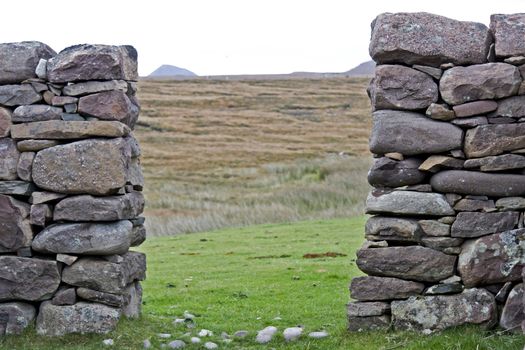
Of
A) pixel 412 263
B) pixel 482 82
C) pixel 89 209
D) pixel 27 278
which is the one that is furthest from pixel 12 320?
pixel 482 82

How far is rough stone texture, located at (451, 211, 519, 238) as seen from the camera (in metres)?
9.95

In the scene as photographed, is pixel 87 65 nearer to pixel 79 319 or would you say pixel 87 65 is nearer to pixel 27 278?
pixel 27 278

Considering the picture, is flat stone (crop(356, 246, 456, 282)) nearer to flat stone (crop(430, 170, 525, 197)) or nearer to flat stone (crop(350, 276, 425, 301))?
flat stone (crop(350, 276, 425, 301))

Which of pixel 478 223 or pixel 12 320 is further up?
pixel 478 223

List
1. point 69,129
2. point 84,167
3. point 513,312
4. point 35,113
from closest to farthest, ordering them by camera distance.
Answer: point 513,312
point 84,167
point 69,129
point 35,113

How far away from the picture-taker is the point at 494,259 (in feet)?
32.5

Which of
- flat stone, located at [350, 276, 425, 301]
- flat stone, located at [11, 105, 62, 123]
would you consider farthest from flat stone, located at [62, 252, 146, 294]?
flat stone, located at [350, 276, 425, 301]

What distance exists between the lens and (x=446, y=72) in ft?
32.8

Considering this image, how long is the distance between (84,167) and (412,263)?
179 inches

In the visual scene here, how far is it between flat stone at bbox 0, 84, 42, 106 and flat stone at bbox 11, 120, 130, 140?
1.28 feet

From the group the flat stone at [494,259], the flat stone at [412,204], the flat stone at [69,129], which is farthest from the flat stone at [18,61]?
the flat stone at [494,259]

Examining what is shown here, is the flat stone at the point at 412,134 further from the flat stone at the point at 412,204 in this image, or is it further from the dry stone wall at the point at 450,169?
the flat stone at the point at 412,204

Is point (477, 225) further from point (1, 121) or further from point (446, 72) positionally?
point (1, 121)

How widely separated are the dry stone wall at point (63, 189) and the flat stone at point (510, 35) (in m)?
5.07
